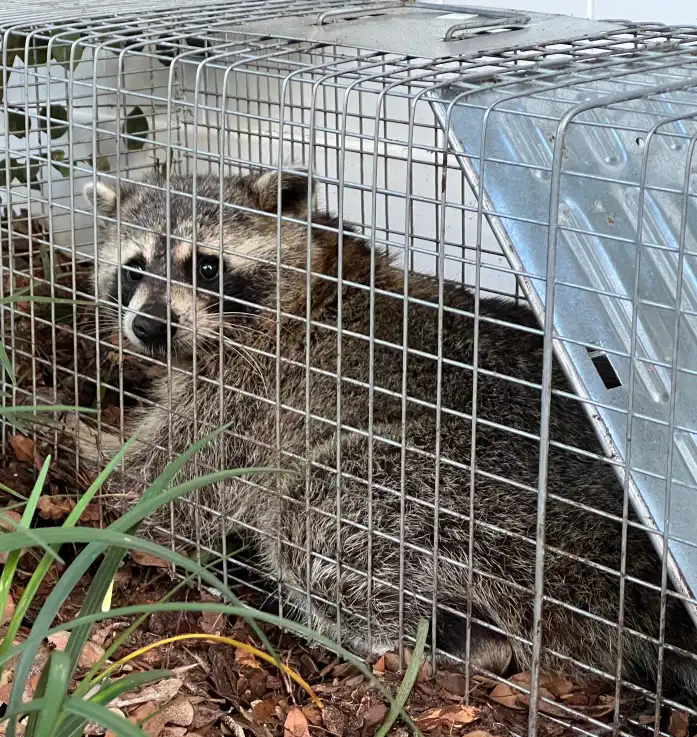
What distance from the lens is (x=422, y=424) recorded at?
310cm

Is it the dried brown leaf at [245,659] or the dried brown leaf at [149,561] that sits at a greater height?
the dried brown leaf at [149,561]

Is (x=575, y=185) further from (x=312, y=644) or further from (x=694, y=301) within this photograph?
(x=312, y=644)

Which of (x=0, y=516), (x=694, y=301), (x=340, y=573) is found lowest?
(x=340, y=573)

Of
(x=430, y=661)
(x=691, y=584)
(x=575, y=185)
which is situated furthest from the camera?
(x=430, y=661)

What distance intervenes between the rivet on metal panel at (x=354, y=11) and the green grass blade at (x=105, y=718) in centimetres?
216

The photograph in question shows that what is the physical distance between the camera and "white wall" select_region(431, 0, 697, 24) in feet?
12.8

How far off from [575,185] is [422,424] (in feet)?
2.89

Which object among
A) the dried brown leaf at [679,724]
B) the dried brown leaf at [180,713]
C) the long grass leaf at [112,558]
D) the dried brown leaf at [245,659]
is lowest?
the dried brown leaf at [245,659]

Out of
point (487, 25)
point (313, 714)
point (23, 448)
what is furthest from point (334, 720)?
point (487, 25)

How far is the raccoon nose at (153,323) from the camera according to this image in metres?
3.30

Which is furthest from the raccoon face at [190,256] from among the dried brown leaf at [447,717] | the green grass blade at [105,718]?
the green grass blade at [105,718]

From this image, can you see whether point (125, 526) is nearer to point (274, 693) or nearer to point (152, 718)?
point (152, 718)

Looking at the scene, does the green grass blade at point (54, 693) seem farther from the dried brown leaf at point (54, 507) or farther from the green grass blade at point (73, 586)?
the dried brown leaf at point (54, 507)

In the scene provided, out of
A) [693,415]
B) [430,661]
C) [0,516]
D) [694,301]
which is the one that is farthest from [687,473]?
[0,516]
